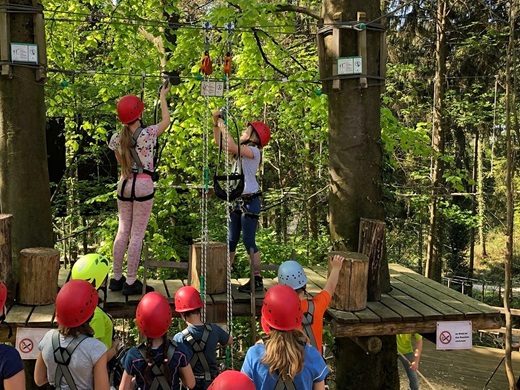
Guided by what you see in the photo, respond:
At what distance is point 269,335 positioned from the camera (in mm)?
2467

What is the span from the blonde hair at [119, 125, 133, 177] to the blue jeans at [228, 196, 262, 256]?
102cm

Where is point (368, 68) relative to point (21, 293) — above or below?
above

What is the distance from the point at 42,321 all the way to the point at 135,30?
434 cm

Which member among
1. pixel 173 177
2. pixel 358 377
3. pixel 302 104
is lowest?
pixel 358 377

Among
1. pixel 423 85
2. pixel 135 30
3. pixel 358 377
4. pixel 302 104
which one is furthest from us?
pixel 423 85

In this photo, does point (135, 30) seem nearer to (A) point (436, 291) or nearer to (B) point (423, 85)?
(A) point (436, 291)

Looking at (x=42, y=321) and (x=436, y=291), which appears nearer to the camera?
(x=42, y=321)

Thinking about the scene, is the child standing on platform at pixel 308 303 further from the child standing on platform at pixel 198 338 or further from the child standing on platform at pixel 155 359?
the child standing on platform at pixel 155 359

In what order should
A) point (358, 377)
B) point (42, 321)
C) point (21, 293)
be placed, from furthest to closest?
point (358, 377)
point (21, 293)
point (42, 321)

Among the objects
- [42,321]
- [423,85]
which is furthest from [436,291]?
[423,85]

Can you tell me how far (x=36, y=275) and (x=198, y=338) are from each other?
1911 millimetres

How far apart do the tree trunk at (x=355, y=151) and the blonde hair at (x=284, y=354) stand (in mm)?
2577

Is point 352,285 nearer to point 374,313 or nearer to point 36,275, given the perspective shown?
point 374,313

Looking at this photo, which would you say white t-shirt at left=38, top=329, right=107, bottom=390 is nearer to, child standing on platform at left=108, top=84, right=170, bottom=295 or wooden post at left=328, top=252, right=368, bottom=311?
child standing on platform at left=108, top=84, right=170, bottom=295
